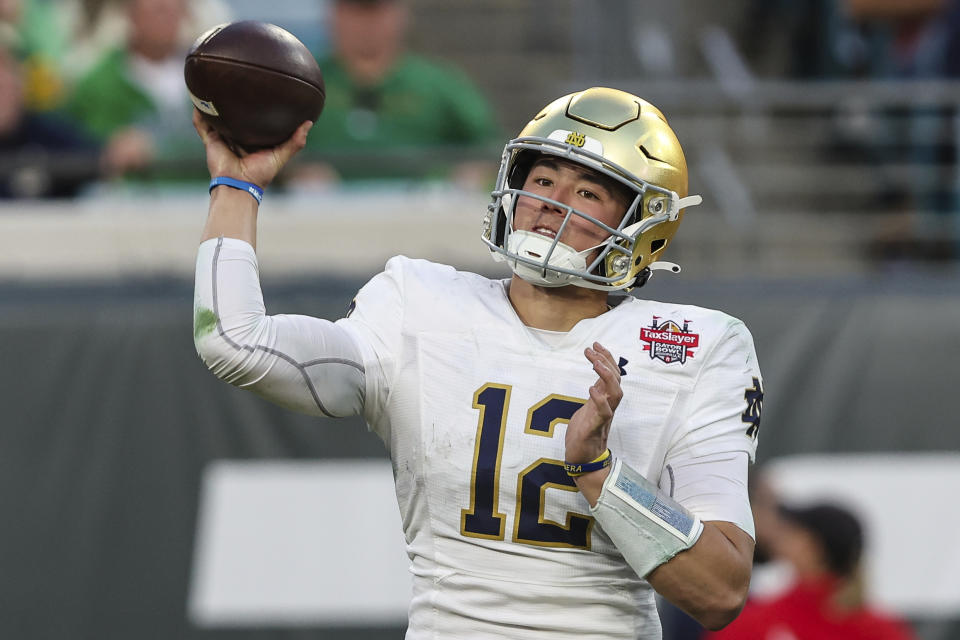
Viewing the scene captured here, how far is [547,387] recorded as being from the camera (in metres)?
2.42

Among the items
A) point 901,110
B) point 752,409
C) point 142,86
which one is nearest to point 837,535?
point 752,409

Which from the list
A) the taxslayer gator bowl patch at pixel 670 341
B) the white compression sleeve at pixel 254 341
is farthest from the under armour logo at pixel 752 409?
the white compression sleeve at pixel 254 341

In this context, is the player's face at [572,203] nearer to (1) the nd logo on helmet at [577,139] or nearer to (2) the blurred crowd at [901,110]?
(1) the nd logo on helmet at [577,139]

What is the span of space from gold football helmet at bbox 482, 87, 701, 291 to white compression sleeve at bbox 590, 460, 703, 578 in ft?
1.43

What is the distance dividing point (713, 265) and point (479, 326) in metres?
4.44

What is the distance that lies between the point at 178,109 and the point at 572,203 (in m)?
3.93

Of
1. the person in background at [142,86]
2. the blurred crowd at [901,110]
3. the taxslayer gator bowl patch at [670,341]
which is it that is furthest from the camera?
the blurred crowd at [901,110]

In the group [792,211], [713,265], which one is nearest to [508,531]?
[713,265]

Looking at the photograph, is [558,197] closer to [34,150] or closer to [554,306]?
[554,306]

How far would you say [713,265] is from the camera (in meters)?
6.77

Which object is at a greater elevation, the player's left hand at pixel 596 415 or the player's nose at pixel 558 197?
the player's nose at pixel 558 197

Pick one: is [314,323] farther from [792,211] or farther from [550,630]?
[792,211]

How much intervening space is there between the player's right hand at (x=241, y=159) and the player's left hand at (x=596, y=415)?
70 cm

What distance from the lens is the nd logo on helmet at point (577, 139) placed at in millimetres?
2518
